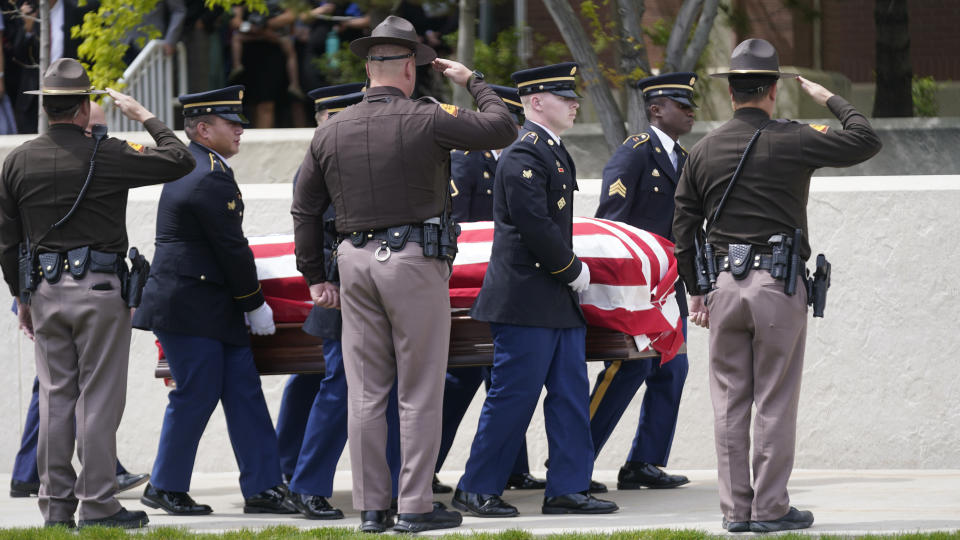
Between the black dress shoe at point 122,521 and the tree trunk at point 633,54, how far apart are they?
4.37 meters

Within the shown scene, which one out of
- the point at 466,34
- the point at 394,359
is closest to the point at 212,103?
the point at 394,359

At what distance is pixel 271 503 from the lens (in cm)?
629

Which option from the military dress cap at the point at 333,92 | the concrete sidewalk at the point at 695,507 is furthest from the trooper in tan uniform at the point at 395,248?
the military dress cap at the point at 333,92

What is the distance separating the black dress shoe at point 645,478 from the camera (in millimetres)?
6891

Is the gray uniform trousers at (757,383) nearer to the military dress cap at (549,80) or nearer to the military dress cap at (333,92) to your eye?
the military dress cap at (549,80)

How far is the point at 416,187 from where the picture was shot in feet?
17.9

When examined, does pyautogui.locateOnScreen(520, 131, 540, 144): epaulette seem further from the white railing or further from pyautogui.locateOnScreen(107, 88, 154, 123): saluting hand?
the white railing

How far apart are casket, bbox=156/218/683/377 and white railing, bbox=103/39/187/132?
4.89m

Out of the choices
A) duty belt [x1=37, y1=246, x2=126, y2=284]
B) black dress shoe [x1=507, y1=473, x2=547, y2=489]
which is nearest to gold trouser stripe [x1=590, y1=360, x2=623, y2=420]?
black dress shoe [x1=507, y1=473, x2=547, y2=489]

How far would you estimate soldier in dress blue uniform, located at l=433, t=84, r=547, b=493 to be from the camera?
6.79m

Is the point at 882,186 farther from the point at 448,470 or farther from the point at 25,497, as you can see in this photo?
the point at 25,497

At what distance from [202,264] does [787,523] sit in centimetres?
258

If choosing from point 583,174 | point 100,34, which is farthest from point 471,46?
point 100,34

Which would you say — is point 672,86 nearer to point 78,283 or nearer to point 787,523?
point 787,523
